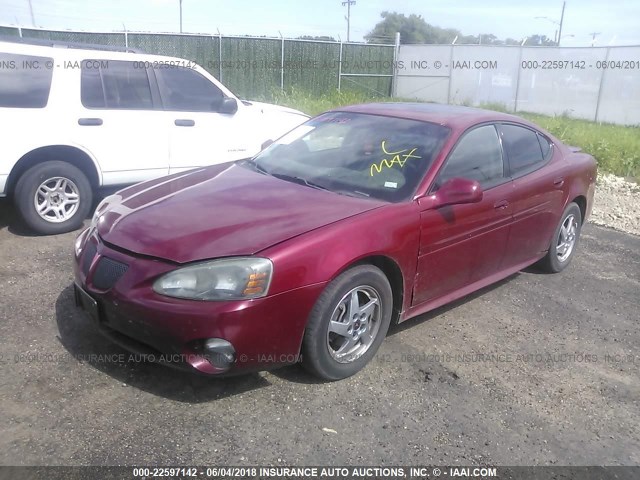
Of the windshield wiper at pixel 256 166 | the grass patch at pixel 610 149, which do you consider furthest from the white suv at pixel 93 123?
the grass patch at pixel 610 149

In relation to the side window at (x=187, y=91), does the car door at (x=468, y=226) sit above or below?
below

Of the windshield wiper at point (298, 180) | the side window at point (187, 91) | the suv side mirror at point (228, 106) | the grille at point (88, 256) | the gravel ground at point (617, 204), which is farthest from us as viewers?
the gravel ground at point (617, 204)

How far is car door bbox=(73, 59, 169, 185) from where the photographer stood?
605 centimetres

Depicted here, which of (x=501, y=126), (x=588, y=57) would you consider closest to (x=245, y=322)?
(x=501, y=126)

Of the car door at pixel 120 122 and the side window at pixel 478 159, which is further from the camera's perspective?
the car door at pixel 120 122

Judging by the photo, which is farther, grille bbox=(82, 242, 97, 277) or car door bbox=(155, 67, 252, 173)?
car door bbox=(155, 67, 252, 173)

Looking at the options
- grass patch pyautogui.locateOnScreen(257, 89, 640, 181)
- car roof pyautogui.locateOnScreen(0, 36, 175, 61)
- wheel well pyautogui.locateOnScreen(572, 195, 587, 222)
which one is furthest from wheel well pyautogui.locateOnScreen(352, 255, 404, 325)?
grass patch pyautogui.locateOnScreen(257, 89, 640, 181)

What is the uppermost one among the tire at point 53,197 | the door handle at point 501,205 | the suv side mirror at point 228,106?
the suv side mirror at point 228,106

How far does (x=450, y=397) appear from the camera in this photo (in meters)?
3.44

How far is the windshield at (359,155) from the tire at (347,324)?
0.63 metres

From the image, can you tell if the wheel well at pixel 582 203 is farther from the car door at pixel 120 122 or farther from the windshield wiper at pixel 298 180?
the car door at pixel 120 122

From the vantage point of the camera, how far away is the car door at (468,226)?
12.6 ft

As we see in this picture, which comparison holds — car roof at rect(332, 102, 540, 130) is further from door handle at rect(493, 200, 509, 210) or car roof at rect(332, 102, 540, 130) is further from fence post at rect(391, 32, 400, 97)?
fence post at rect(391, 32, 400, 97)

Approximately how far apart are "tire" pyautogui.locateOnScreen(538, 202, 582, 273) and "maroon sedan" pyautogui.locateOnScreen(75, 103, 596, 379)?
288mm
